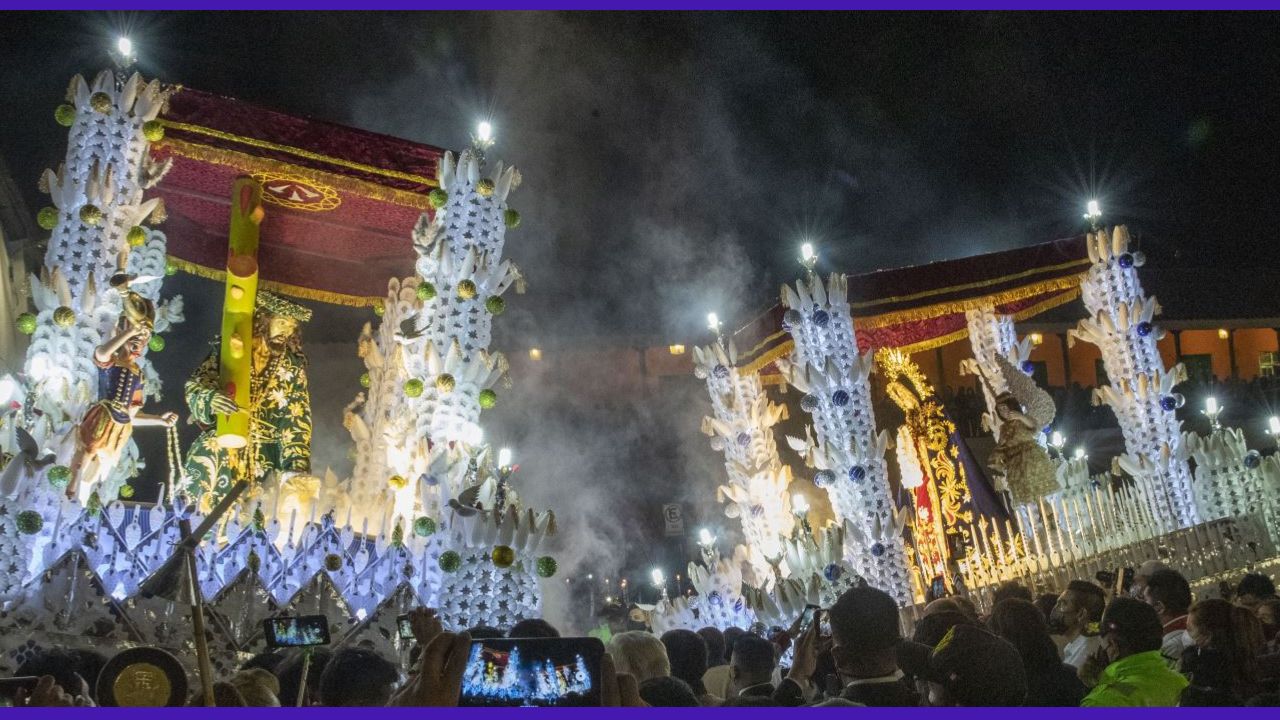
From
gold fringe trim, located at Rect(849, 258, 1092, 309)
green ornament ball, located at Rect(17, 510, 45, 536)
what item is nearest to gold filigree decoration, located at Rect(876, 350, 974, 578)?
gold fringe trim, located at Rect(849, 258, 1092, 309)

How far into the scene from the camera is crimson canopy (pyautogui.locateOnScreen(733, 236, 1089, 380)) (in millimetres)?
12664

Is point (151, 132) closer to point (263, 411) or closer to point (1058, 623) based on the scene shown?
point (263, 411)

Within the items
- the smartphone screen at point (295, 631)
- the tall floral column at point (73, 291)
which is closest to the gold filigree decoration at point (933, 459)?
the tall floral column at point (73, 291)

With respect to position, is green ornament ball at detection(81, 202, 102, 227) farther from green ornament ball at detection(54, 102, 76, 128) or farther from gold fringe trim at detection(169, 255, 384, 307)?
gold fringe trim at detection(169, 255, 384, 307)

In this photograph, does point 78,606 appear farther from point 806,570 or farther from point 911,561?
point 911,561

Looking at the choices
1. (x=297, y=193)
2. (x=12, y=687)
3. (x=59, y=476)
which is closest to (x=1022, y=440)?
A: (x=297, y=193)

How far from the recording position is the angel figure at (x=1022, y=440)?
41.2ft

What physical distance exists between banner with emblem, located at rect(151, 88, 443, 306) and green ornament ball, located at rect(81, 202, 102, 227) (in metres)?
1.07

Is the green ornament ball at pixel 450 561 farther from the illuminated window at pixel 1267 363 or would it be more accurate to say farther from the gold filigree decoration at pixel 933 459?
the illuminated window at pixel 1267 363

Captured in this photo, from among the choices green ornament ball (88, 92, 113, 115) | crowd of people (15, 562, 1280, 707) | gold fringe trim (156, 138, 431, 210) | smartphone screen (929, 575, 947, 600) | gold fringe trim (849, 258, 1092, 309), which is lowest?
crowd of people (15, 562, 1280, 707)

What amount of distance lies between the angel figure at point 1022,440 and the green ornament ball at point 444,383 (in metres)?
7.96

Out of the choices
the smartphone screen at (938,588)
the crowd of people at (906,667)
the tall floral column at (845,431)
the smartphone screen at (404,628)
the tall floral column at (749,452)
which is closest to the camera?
the crowd of people at (906,667)

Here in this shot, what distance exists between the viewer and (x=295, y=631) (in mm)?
4074

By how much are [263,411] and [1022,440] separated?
950 centimetres
